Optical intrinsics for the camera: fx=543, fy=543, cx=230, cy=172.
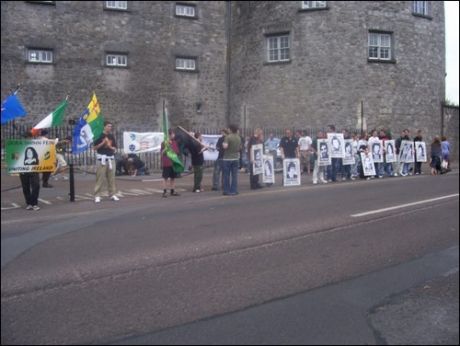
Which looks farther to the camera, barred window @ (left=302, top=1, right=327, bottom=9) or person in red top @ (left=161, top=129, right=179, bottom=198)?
barred window @ (left=302, top=1, right=327, bottom=9)

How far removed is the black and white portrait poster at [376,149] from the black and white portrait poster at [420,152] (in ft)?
5.00

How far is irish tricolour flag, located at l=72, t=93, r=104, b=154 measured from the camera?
963 centimetres

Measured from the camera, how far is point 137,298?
16.9 ft

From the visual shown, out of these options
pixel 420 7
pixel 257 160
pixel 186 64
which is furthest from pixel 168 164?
pixel 420 7

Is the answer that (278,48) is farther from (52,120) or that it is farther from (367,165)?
(52,120)

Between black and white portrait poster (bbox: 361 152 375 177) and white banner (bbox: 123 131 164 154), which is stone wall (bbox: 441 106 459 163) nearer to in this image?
black and white portrait poster (bbox: 361 152 375 177)

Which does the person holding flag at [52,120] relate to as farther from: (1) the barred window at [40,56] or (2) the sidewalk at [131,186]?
(1) the barred window at [40,56]

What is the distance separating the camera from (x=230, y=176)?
13.2 meters

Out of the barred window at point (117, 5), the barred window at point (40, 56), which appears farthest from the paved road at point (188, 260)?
the barred window at point (117, 5)

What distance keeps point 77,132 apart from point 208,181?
8256mm

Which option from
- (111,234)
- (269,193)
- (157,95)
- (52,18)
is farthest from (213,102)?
(111,234)

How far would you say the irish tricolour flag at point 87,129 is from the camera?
9.63m

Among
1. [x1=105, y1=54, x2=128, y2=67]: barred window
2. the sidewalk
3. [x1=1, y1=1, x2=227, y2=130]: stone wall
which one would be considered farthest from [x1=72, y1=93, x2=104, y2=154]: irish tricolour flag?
[x1=105, y1=54, x2=128, y2=67]: barred window

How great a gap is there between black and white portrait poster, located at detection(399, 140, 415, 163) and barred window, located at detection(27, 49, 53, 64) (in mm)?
16680
